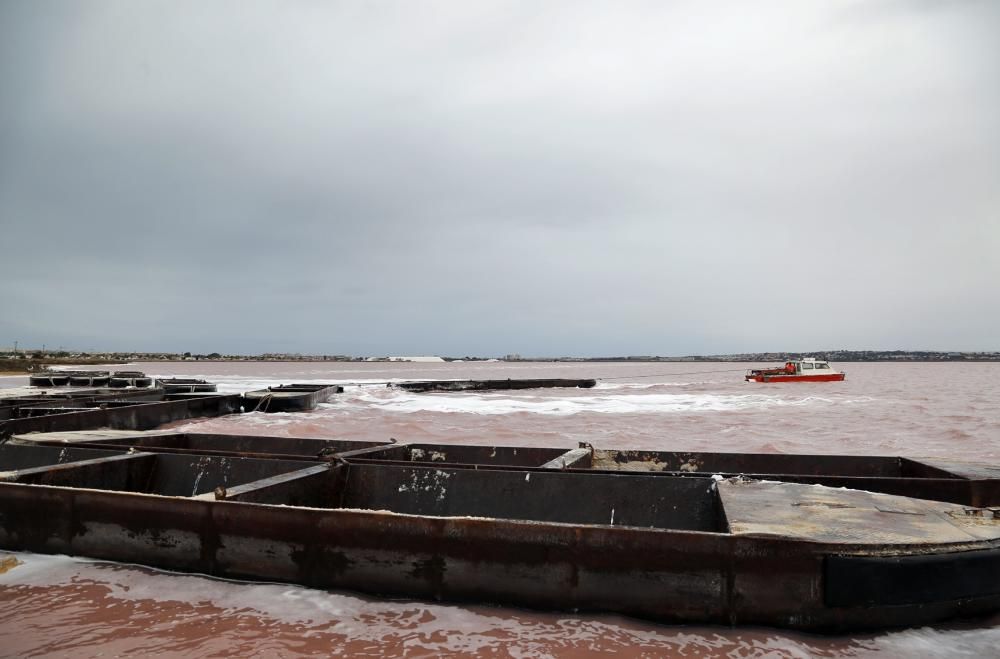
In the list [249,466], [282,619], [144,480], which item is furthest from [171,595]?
[144,480]

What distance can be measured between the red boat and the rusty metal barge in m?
48.2

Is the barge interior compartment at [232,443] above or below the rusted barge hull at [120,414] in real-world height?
above

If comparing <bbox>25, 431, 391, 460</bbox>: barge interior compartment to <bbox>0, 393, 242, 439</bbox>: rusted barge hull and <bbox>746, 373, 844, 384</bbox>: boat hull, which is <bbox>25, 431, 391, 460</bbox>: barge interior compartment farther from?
<bbox>746, 373, 844, 384</bbox>: boat hull

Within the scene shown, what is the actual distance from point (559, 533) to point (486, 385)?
38.3 meters

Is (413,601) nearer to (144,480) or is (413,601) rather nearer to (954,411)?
(144,480)

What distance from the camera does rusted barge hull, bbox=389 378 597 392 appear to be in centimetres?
4106

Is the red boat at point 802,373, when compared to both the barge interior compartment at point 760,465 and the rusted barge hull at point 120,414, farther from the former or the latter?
the barge interior compartment at point 760,465

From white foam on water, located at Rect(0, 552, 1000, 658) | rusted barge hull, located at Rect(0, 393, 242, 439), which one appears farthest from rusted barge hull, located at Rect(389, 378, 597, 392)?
white foam on water, located at Rect(0, 552, 1000, 658)

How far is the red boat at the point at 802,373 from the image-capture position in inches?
2058

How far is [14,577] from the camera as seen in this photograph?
16.9ft

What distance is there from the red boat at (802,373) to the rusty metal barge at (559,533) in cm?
4819

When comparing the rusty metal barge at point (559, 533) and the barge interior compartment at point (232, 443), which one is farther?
the barge interior compartment at point (232, 443)

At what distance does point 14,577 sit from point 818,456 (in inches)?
340

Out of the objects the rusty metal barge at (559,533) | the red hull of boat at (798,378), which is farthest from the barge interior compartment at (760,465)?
the red hull of boat at (798,378)
